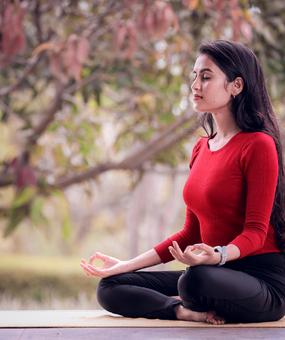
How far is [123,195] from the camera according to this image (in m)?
9.56

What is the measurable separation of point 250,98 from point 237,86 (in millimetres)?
46

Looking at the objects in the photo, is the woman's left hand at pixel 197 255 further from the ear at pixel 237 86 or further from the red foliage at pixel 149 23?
the red foliage at pixel 149 23

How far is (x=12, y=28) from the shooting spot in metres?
3.28

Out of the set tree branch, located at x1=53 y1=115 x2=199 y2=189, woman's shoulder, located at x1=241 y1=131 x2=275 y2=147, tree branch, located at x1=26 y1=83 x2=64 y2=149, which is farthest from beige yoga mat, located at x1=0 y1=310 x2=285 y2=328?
tree branch, located at x1=53 y1=115 x2=199 y2=189

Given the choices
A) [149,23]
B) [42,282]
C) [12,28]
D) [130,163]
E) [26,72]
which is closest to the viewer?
[12,28]

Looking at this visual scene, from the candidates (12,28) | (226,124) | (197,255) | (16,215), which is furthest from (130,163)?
(197,255)

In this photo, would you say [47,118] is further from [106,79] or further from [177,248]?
[177,248]

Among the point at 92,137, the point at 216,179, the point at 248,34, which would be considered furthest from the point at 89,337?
the point at 92,137

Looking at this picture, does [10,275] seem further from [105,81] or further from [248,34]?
[248,34]

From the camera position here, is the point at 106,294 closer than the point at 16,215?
Yes

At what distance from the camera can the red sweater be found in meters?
1.98

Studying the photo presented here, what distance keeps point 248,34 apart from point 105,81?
125cm

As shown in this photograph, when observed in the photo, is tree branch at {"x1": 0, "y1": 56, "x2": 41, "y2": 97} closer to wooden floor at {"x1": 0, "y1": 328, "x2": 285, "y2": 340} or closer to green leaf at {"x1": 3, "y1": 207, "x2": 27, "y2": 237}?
green leaf at {"x1": 3, "y1": 207, "x2": 27, "y2": 237}

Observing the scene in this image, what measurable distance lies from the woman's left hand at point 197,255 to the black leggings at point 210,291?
4cm
